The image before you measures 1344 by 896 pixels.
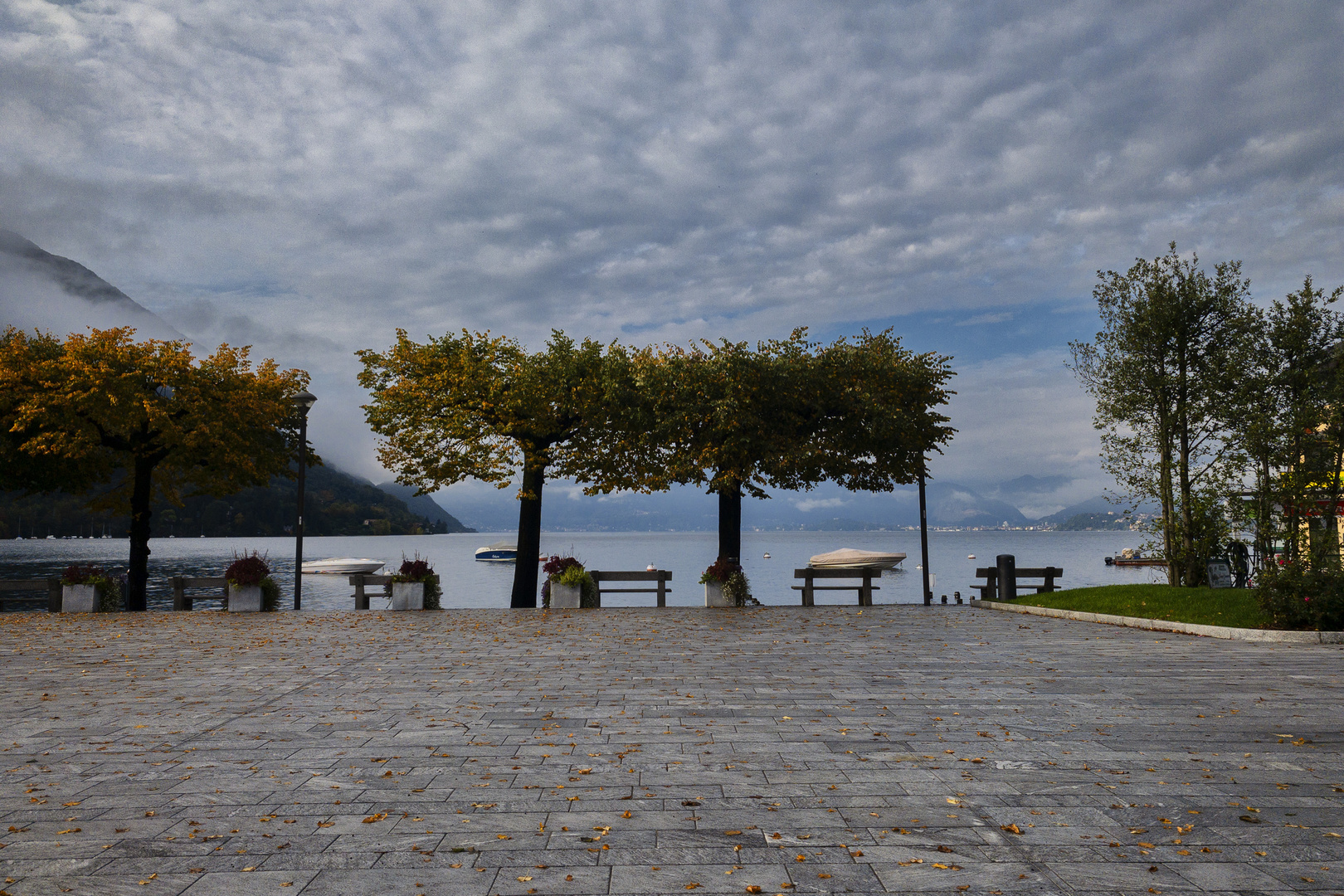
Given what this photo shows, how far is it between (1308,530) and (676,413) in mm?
16378

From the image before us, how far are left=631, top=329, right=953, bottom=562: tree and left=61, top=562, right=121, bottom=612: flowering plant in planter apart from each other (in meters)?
15.0

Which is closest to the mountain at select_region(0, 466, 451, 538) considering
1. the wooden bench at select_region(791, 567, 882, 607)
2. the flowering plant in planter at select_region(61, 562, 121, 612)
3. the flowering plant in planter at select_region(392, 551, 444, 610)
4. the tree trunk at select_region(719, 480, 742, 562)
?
the flowering plant in planter at select_region(61, 562, 121, 612)

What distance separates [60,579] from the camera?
73.9 feet

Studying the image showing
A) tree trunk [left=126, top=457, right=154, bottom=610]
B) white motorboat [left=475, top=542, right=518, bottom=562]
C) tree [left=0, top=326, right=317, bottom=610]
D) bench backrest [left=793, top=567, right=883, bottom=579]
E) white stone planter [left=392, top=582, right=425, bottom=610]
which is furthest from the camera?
white motorboat [left=475, top=542, right=518, bottom=562]

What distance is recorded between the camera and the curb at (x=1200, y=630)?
1388 cm

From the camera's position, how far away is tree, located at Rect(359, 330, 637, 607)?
85.7 ft

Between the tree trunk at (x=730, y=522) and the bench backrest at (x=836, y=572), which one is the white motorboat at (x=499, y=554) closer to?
the tree trunk at (x=730, y=522)

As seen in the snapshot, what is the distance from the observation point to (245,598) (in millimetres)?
22234

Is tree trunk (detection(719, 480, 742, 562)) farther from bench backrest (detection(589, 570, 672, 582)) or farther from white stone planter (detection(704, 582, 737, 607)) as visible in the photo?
bench backrest (detection(589, 570, 672, 582))

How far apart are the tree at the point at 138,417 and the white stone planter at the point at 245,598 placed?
655 cm

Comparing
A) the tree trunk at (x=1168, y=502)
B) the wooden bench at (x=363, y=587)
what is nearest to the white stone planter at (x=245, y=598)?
the wooden bench at (x=363, y=587)

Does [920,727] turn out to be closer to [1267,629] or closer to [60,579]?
[1267,629]

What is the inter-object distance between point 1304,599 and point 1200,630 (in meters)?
1.73

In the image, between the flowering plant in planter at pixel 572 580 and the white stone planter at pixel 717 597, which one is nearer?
the flowering plant in planter at pixel 572 580
